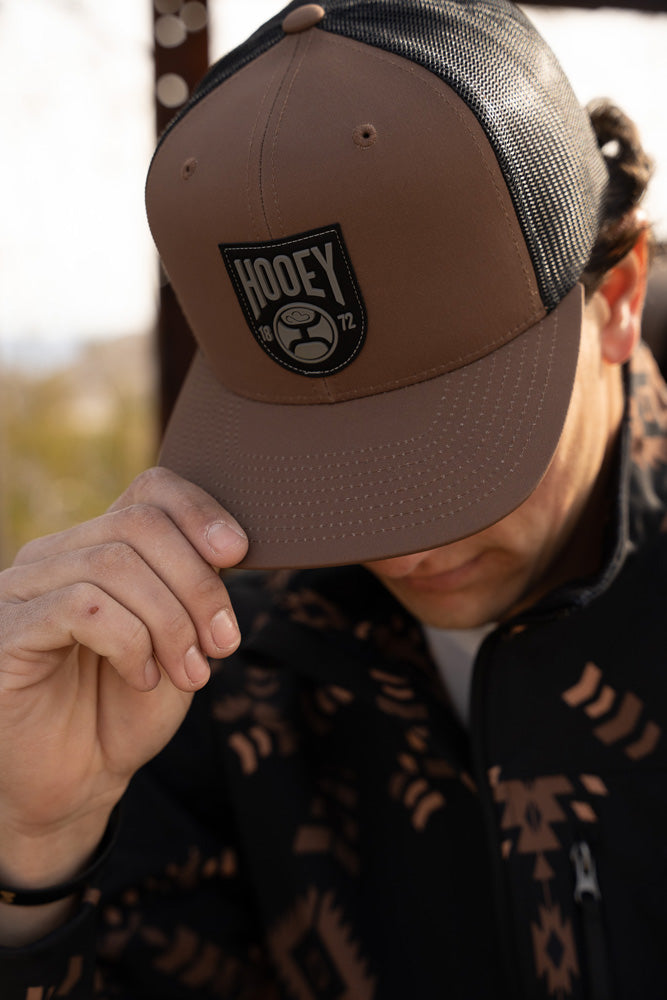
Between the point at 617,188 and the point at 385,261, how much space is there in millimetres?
531

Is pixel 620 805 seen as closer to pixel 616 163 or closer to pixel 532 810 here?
pixel 532 810

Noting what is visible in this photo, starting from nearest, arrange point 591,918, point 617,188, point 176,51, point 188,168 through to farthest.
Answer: point 188,168 < point 591,918 < point 617,188 < point 176,51

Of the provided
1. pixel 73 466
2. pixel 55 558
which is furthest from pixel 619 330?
pixel 73 466

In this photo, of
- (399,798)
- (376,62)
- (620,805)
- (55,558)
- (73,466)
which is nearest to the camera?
(376,62)

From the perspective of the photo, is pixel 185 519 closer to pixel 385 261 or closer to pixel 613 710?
pixel 385 261

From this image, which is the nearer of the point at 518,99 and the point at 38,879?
the point at 518,99

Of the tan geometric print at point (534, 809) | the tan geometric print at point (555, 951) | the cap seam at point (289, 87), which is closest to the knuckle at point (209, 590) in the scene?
the cap seam at point (289, 87)

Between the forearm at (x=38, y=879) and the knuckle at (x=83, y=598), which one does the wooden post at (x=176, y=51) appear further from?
the forearm at (x=38, y=879)

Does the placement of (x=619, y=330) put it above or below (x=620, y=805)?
above

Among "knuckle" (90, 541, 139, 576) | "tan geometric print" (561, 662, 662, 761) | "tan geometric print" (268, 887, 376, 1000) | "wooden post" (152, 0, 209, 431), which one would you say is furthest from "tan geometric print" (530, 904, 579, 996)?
"wooden post" (152, 0, 209, 431)

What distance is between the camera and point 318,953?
4.55 ft

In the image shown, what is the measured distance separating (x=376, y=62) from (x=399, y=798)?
1.03 metres

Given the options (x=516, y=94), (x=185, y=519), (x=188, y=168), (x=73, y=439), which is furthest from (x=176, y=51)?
(x=73, y=439)

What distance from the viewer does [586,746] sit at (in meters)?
1.13
